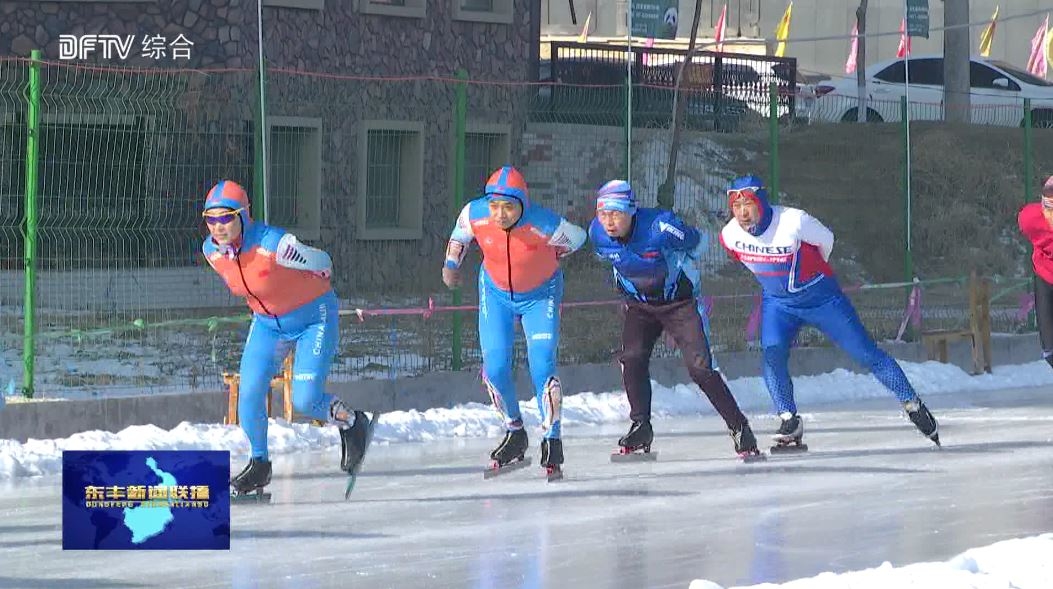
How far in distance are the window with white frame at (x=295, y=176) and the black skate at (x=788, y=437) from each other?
798cm

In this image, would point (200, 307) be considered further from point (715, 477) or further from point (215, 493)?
point (215, 493)

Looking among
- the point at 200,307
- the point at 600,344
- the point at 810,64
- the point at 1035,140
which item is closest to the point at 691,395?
the point at 600,344

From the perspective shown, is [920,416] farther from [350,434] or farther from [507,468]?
[350,434]

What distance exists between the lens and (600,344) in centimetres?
1888

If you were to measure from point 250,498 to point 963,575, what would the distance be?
4.15 meters

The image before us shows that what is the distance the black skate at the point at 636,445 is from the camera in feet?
44.6

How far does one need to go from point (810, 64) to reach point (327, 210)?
32.1m

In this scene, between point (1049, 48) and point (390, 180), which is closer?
point (390, 180)

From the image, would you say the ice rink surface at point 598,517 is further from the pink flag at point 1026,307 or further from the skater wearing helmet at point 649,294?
the pink flag at point 1026,307

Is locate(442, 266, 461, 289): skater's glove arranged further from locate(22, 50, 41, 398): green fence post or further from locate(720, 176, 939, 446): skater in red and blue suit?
locate(22, 50, 41, 398): green fence post

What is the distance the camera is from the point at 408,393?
15.8 meters

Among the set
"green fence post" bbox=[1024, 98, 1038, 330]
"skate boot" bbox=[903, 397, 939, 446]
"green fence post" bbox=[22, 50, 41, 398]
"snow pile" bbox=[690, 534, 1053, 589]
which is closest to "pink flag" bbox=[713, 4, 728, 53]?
"green fence post" bbox=[1024, 98, 1038, 330]

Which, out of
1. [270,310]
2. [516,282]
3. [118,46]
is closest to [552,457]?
[516,282]

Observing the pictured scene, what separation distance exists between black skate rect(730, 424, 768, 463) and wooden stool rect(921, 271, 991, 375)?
649 centimetres
